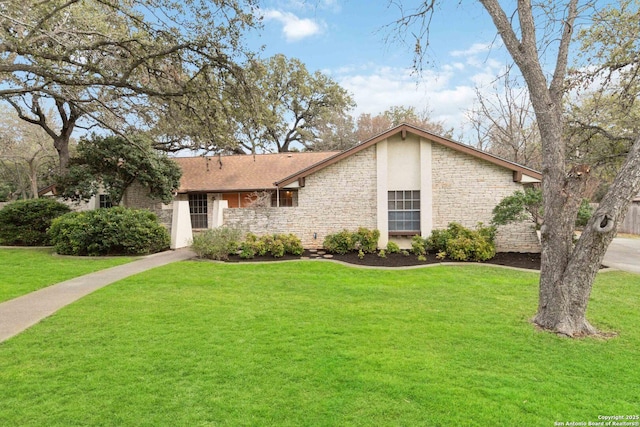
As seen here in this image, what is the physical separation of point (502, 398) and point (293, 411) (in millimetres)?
2023

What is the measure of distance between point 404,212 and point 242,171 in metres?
11.9

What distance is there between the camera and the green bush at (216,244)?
452 inches

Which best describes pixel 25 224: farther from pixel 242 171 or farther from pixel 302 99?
pixel 302 99

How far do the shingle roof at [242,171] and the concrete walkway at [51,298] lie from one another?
10.0 metres

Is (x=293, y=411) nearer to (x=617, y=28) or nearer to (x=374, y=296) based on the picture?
(x=374, y=296)

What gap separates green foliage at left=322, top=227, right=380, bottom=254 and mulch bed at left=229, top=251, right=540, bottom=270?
31cm

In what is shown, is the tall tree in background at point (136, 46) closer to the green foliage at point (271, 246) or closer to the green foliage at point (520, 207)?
the green foliage at point (271, 246)

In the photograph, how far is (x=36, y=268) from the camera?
9.89m

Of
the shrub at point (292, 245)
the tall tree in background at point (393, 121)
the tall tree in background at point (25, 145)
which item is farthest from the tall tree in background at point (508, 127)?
the tall tree in background at point (25, 145)

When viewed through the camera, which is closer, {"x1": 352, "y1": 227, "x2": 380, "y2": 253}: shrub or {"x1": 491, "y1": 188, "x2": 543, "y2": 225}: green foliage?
{"x1": 491, "y1": 188, "x2": 543, "y2": 225}: green foliage

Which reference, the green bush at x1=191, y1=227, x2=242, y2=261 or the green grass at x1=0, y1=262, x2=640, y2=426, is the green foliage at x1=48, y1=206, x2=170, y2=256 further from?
the green grass at x1=0, y1=262, x2=640, y2=426

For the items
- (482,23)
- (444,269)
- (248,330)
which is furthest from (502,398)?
(444,269)

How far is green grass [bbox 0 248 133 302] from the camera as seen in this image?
7.88m

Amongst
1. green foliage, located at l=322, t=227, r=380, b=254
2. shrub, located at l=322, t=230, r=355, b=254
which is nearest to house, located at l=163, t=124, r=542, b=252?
green foliage, located at l=322, t=227, r=380, b=254
